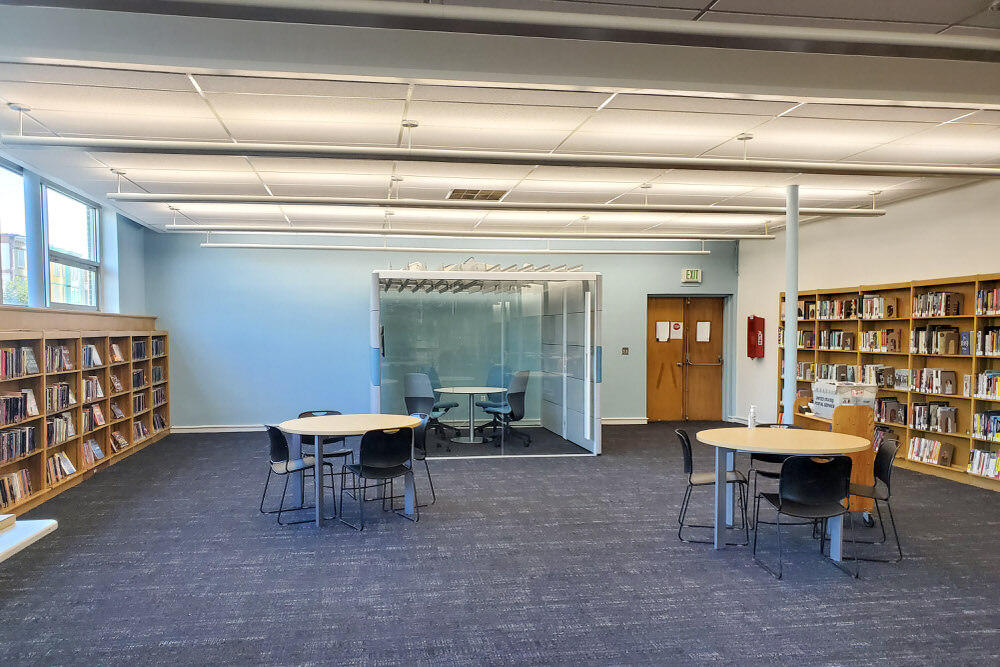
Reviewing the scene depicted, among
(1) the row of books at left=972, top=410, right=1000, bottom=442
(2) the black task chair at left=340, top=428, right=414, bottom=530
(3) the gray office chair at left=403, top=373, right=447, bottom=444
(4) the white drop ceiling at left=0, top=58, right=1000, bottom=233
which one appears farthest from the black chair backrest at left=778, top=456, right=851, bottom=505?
(3) the gray office chair at left=403, top=373, right=447, bottom=444

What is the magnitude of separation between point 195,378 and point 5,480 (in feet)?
16.8

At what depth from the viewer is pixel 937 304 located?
7695 mm

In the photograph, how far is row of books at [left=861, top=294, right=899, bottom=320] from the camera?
8.36 meters

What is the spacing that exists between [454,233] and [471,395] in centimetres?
256

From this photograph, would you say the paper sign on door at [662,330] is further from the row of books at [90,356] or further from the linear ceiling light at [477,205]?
the row of books at [90,356]

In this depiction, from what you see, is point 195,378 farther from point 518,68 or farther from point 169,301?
point 518,68

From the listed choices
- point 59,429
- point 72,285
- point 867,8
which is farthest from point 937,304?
point 72,285

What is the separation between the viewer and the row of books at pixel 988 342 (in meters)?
7.02

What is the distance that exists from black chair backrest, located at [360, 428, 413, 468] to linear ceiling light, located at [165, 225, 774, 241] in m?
3.81

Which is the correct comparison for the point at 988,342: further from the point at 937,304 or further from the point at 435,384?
the point at 435,384

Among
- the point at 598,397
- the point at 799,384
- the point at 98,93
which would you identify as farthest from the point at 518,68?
the point at 799,384

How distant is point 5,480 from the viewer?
604 cm

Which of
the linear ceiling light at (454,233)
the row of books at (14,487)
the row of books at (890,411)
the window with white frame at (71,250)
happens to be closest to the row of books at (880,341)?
the row of books at (890,411)

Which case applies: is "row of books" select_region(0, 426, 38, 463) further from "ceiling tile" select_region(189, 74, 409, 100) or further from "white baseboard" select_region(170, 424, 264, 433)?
"white baseboard" select_region(170, 424, 264, 433)
